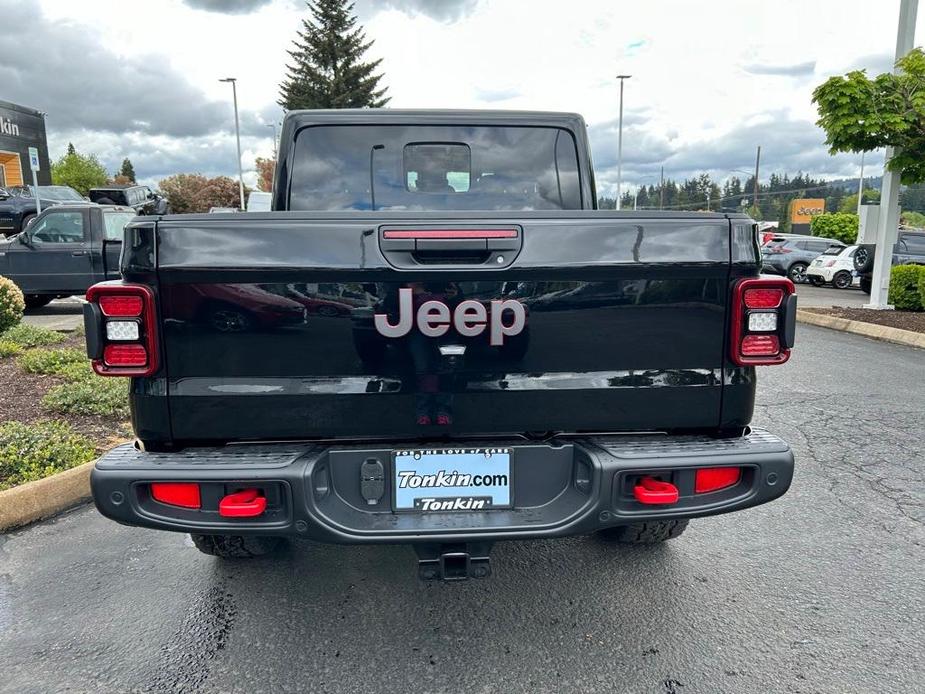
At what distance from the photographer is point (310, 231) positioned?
2234mm

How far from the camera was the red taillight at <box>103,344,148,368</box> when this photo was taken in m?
2.23

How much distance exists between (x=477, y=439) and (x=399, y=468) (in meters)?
0.31

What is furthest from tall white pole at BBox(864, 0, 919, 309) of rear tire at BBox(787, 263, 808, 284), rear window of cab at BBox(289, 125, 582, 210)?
rear window of cab at BBox(289, 125, 582, 210)

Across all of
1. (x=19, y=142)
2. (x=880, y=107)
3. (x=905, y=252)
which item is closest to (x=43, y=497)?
(x=880, y=107)

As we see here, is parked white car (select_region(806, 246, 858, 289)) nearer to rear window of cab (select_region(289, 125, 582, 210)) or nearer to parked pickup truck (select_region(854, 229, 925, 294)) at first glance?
parked pickup truck (select_region(854, 229, 925, 294))

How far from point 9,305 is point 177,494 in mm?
7855

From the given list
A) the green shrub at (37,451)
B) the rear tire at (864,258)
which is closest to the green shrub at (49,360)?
the green shrub at (37,451)

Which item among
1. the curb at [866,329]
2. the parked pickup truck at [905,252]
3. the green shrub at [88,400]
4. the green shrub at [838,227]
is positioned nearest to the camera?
the green shrub at [88,400]

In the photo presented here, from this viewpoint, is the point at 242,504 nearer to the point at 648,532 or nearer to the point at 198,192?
the point at 648,532

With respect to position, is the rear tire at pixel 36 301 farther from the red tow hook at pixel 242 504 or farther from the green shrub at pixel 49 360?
the red tow hook at pixel 242 504

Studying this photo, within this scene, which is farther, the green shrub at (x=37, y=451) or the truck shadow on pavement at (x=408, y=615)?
the green shrub at (x=37, y=451)

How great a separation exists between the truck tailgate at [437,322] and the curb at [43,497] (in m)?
1.92

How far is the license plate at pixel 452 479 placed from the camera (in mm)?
2324

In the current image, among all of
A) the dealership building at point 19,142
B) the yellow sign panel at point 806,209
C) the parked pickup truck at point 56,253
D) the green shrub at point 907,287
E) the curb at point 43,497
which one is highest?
the dealership building at point 19,142
